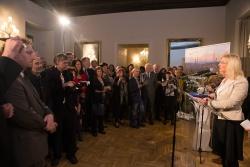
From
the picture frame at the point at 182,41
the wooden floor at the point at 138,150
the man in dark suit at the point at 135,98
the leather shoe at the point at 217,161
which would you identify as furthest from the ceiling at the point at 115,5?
the leather shoe at the point at 217,161

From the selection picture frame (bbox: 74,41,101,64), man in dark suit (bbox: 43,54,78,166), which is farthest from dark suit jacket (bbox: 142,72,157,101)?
picture frame (bbox: 74,41,101,64)

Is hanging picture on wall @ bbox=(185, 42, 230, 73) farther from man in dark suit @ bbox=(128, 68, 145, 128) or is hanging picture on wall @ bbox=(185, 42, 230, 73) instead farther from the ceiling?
the ceiling

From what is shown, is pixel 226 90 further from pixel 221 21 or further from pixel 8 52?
pixel 221 21

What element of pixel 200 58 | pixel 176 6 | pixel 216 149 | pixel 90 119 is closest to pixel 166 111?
pixel 200 58

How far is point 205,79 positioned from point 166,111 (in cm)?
207

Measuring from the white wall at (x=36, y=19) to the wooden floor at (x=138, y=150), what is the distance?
3.53 m

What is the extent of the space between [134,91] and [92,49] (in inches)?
163

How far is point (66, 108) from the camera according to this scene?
10.1ft

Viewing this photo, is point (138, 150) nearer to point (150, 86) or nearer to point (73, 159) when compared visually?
point (73, 159)

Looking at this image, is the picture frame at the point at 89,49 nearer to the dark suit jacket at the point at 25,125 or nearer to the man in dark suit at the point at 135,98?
the man in dark suit at the point at 135,98

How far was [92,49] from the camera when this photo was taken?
863 cm

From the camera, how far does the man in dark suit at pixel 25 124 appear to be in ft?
4.84

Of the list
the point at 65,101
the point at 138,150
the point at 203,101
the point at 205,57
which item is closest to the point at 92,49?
the point at 205,57

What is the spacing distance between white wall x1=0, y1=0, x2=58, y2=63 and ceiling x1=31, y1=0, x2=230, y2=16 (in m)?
0.29
